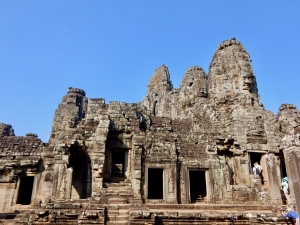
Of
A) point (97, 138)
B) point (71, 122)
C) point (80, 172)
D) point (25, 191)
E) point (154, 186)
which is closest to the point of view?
point (97, 138)

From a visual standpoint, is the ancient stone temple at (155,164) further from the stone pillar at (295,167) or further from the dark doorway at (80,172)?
the stone pillar at (295,167)

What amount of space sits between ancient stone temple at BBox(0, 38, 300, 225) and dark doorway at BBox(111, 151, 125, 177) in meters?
0.06

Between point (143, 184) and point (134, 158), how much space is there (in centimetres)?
129

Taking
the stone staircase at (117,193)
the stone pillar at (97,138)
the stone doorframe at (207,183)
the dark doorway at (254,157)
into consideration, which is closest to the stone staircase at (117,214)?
the stone staircase at (117,193)

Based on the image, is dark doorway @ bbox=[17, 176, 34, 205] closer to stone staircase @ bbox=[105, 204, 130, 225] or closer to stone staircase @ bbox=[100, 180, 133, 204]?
stone staircase @ bbox=[100, 180, 133, 204]

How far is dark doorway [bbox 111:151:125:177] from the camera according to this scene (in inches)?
588

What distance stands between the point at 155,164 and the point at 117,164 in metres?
3.79

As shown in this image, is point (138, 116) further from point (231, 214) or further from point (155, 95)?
point (155, 95)

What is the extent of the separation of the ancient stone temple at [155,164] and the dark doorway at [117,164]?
6cm

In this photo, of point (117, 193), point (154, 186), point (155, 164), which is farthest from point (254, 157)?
point (117, 193)

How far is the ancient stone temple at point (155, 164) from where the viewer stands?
1191 centimetres

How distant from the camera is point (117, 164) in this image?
1677 cm

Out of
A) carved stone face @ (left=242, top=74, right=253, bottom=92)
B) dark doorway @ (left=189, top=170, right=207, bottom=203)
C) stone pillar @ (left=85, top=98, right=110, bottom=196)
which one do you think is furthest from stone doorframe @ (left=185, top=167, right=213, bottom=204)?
carved stone face @ (left=242, top=74, right=253, bottom=92)

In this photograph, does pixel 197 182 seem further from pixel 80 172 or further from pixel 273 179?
pixel 80 172
